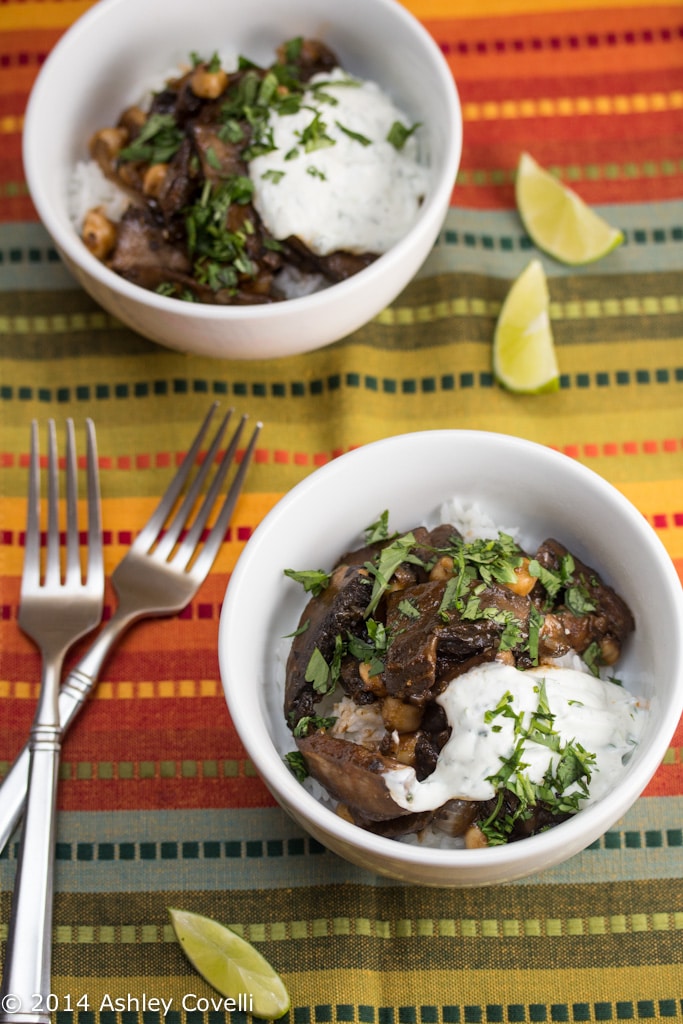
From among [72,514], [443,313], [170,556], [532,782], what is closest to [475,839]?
[532,782]

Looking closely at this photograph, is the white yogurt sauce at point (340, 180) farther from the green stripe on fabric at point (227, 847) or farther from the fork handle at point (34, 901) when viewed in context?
the green stripe on fabric at point (227, 847)

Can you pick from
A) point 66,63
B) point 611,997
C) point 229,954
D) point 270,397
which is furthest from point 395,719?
point 66,63

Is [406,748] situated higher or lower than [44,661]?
higher

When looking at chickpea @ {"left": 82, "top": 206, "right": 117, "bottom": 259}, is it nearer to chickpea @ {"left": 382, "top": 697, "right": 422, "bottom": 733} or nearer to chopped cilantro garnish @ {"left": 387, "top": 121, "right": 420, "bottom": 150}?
chopped cilantro garnish @ {"left": 387, "top": 121, "right": 420, "bottom": 150}

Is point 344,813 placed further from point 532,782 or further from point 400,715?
point 532,782

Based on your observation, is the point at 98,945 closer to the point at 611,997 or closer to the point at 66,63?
the point at 611,997

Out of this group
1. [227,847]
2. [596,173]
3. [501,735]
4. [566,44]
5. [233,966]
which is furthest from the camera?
[566,44]

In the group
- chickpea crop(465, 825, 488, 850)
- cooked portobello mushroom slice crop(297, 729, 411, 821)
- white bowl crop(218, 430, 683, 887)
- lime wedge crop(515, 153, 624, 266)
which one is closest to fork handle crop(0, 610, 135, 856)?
white bowl crop(218, 430, 683, 887)
